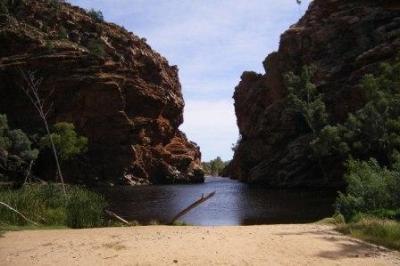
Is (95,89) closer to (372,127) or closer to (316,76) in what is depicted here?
(316,76)

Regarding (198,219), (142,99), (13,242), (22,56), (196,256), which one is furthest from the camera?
(142,99)

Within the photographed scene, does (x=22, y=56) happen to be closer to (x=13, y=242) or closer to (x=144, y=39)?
(x=144, y=39)

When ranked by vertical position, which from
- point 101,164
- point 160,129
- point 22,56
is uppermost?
point 22,56

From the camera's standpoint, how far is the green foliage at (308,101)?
70500 mm

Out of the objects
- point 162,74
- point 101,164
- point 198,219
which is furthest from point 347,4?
point 198,219

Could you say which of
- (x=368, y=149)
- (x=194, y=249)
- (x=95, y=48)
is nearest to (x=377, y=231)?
(x=194, y=249)

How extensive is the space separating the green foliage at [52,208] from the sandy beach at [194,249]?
4.12 meters

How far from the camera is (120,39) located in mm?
105875

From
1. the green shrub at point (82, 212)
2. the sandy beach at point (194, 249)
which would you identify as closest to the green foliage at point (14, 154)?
the green shrub at point (82, 212)

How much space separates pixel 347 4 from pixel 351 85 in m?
21.3

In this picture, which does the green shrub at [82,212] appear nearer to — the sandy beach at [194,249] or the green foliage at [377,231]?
the sandy beach at [194,249]

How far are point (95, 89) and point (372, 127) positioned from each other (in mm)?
52979

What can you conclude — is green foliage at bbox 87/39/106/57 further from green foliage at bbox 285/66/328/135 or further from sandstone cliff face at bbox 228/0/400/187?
green foliage at bbox 285/66/328/135

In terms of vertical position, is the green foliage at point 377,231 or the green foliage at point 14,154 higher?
the green foliage at point 14,154
